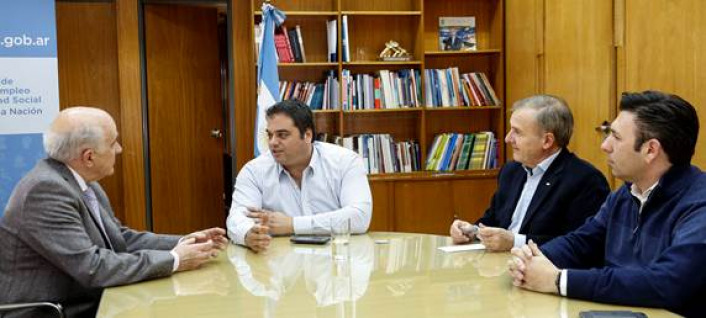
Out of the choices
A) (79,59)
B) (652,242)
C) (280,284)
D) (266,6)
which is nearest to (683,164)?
(652,242)

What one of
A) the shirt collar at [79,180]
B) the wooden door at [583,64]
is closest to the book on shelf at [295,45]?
the wooden door at [583,64]

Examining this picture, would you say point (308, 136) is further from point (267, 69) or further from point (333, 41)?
point (333, 41)

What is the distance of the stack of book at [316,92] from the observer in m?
5.45

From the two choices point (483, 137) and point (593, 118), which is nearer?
point (593, 118)

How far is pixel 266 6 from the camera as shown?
16.1 feet

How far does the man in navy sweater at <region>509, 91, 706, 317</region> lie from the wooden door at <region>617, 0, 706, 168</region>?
62.8 inches

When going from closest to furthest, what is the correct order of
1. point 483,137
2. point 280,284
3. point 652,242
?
point 652,242 → point 280,284 → point 483,137

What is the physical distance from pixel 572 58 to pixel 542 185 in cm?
215

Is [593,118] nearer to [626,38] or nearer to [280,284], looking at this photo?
[626,38]

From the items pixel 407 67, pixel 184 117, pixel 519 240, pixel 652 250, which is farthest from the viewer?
pixel 184 117

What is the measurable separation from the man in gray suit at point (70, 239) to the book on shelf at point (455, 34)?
3.66m

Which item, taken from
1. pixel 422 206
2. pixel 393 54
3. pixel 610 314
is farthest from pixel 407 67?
pixel 610 314

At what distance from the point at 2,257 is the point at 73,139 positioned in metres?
0.43

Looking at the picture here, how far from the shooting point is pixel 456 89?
5.63 metres
